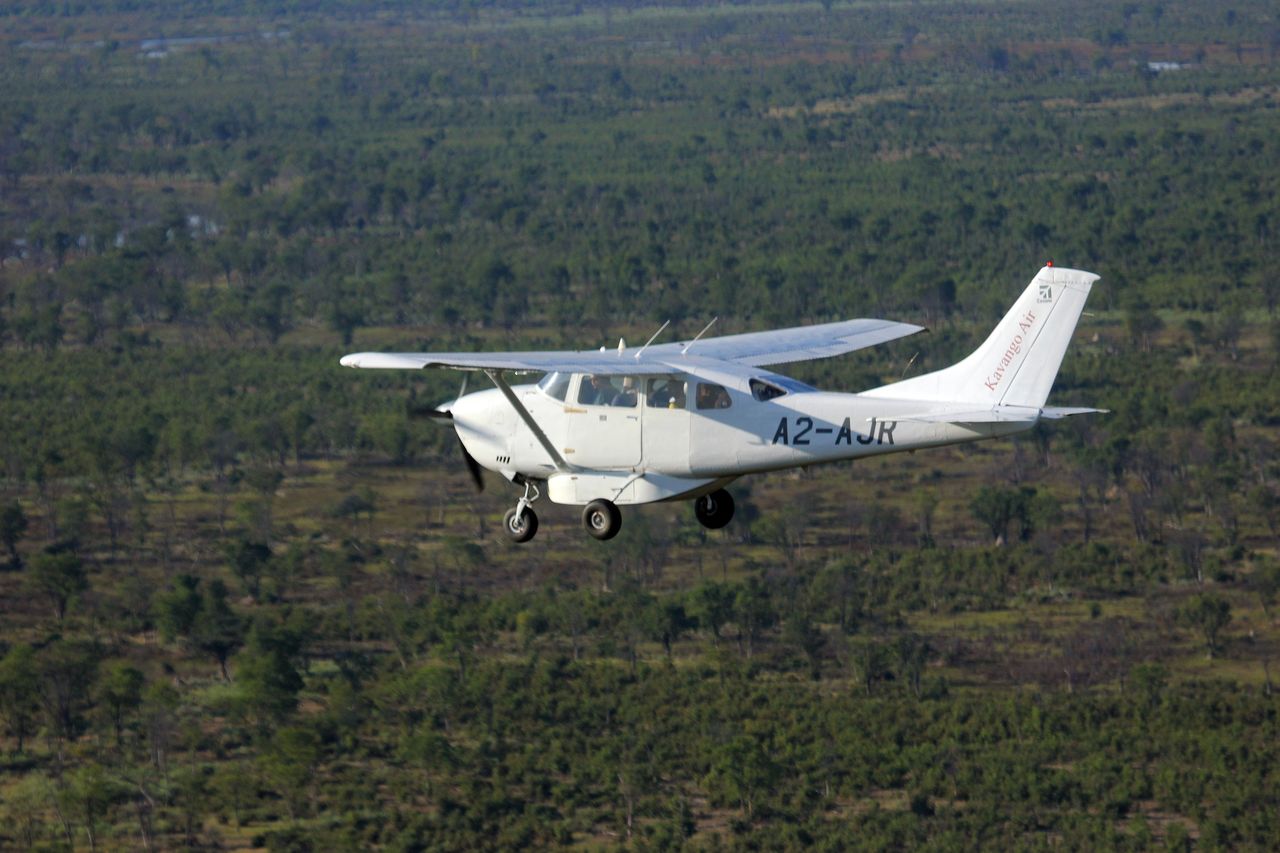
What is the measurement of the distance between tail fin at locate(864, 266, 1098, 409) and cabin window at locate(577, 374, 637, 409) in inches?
165

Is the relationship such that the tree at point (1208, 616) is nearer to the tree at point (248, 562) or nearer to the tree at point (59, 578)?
the tree at point (248, 562)

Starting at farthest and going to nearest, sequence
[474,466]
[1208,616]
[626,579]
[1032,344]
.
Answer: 1. [626,579]
2. [1208,616]
3. [474,466]
4. [1032,344]

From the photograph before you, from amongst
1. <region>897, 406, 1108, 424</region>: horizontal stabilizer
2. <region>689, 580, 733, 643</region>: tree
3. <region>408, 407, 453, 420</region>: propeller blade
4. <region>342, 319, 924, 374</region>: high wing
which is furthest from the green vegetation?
<region>897, 406, 1108, 424</region>: horizontal stabilizer

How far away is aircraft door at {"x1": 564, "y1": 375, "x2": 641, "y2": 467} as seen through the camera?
3089cm

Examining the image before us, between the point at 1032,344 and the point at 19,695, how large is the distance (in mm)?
48677

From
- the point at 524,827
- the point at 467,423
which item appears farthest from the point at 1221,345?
the point at 467,423

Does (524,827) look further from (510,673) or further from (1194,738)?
(1194,738)

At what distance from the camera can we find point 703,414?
3048 centimetres

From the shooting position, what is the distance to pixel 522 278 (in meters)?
129

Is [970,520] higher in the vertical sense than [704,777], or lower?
higher

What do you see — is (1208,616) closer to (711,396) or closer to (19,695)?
(19,695)

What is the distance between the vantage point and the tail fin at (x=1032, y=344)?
29156 millimetres

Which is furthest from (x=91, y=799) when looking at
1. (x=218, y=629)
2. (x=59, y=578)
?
(x=59, y=578)

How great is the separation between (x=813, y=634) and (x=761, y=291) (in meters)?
53.1
